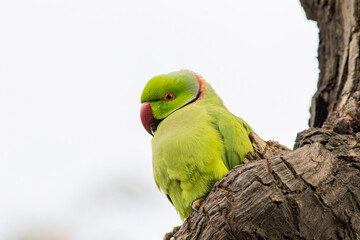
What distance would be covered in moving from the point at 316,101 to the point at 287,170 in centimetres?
214

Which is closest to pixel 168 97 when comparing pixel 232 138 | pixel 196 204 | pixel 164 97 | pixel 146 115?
pixel 164 97

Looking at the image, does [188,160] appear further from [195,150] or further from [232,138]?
[232,138]

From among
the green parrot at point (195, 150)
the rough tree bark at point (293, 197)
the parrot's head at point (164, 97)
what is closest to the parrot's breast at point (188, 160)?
the green parrot at point (195, 150)

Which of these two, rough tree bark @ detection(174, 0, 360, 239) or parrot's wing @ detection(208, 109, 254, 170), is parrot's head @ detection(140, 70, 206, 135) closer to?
parrot's wing @ detection(208, 109, 254, 170)

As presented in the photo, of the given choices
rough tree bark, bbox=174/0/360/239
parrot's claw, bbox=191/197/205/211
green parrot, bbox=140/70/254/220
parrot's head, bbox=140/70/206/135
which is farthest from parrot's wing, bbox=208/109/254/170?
parrot's head, bbox=140/70/206/135

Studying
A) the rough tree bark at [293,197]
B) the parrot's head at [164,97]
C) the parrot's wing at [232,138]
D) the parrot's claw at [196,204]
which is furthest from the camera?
the parrot's head at [164,97]

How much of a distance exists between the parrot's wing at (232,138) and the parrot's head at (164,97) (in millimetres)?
800

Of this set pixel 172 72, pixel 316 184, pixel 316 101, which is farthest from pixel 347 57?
pixel 316 184

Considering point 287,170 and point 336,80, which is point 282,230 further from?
point 336,80

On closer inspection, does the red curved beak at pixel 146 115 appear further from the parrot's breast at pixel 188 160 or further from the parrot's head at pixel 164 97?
the parrot's breast at pixel 188 160

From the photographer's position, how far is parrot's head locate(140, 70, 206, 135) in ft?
14.9

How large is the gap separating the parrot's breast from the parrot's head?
0.68 meters

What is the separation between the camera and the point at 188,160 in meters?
3.42

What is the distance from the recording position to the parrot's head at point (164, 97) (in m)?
4.54
